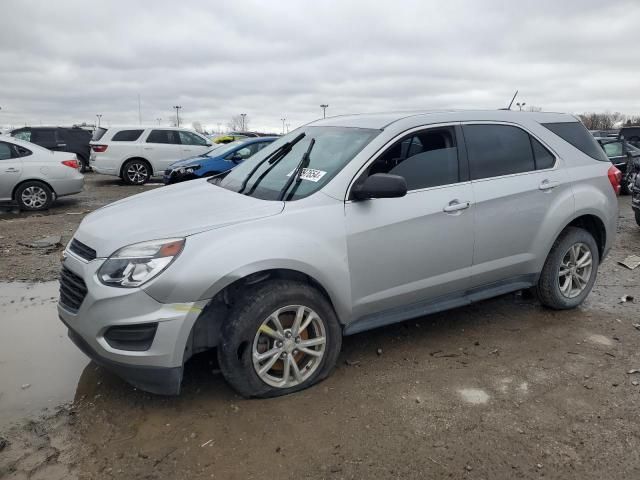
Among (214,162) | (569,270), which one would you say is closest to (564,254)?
(569,270)

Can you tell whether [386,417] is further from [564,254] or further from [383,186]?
[564,254]

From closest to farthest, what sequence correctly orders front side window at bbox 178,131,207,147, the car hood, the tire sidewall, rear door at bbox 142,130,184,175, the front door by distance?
the car hood, the front door, the tire sidewall, rear door at bbox 142,130,184,175, front side window at bbox 178,131,207,147

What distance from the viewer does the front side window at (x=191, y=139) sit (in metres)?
15.2

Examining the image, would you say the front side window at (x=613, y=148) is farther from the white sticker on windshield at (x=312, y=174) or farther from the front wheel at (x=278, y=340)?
the front wheel at (x=278, y=340)

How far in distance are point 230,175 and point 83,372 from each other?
6.15ft

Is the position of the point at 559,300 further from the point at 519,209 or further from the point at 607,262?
the point at 607,262

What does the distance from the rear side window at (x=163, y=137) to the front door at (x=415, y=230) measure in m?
12.6

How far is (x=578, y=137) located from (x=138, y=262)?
3.85 metres

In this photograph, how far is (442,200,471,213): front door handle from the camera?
11.8 feet

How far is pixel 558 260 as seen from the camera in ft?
14.3

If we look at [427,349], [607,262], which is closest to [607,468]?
[427,349]

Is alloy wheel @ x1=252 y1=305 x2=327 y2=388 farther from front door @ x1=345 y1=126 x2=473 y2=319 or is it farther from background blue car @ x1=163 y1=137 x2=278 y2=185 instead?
background blue car @ x1=163 y1=137 x2=278 y2=185

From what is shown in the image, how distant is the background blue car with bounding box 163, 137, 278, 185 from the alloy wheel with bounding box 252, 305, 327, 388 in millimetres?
8383

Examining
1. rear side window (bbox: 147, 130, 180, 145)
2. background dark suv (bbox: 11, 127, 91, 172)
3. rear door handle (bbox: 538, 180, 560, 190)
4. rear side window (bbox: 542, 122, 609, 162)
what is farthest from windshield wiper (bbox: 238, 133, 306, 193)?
background dark suv (bbox: 11, 127, 91, 172)
